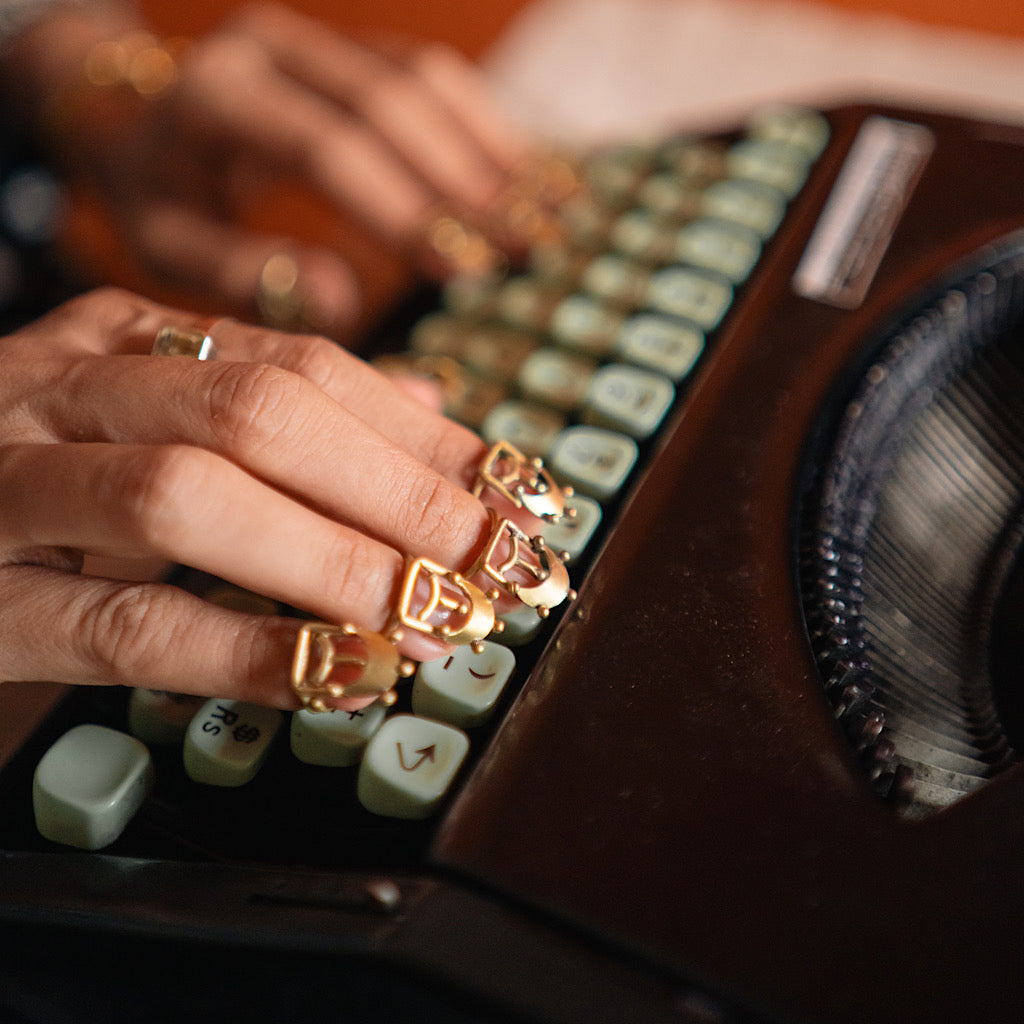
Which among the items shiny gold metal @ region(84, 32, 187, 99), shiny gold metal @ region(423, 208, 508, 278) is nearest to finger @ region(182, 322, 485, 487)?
shiny gold metal @ region(423, 208, 508, 278)

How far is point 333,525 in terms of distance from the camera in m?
0.35

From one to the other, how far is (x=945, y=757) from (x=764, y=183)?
0.44 meters

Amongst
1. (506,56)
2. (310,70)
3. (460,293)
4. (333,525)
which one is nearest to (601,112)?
(506,56)

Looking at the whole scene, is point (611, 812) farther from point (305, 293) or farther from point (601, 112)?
point (601, 112)

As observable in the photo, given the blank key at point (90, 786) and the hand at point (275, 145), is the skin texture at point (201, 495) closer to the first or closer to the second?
the blank key at point (90, 786)

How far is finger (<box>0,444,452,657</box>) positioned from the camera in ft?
1.06

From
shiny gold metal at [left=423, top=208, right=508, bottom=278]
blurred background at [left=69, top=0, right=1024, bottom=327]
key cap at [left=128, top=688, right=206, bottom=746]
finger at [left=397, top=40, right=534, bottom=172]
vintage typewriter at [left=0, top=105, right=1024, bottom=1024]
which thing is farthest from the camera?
blurred background at [left=69, top=0, right=1024, bottom=327]

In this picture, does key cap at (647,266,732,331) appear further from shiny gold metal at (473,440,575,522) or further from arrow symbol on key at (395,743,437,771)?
arrow symbol on key at (395,743,437,771)

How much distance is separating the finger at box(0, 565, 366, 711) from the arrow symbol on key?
1.0 inches

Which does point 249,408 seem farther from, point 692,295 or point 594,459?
point 692,295

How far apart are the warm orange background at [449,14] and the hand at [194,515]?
0.92 meters

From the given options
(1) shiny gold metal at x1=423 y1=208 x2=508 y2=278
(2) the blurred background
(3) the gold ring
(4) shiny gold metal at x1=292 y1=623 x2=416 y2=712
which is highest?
(2) the blurred background

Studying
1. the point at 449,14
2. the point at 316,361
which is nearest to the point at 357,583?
the point at 316,361

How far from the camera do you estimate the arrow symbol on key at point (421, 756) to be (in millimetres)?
329
